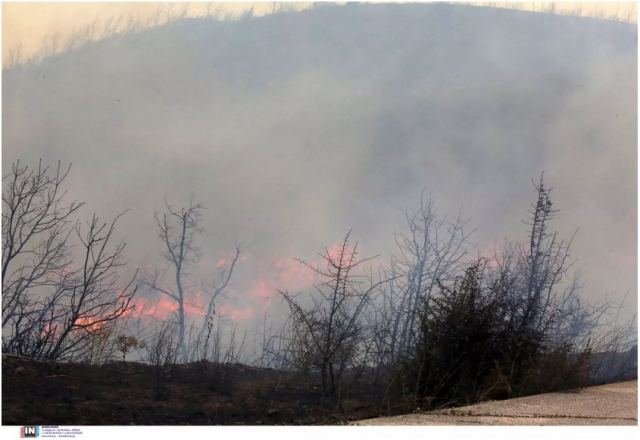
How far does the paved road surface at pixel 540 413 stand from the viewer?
20.4ft

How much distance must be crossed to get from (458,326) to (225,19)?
3.71m

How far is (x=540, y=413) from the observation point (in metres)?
6.56

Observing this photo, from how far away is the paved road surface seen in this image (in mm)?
6215

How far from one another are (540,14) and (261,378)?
176 inches

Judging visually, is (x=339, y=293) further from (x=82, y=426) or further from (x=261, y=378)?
(x=82, y=426)

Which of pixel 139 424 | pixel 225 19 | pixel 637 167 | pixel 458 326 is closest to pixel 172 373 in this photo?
pixel 139 424

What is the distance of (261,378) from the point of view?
7.78 meters
